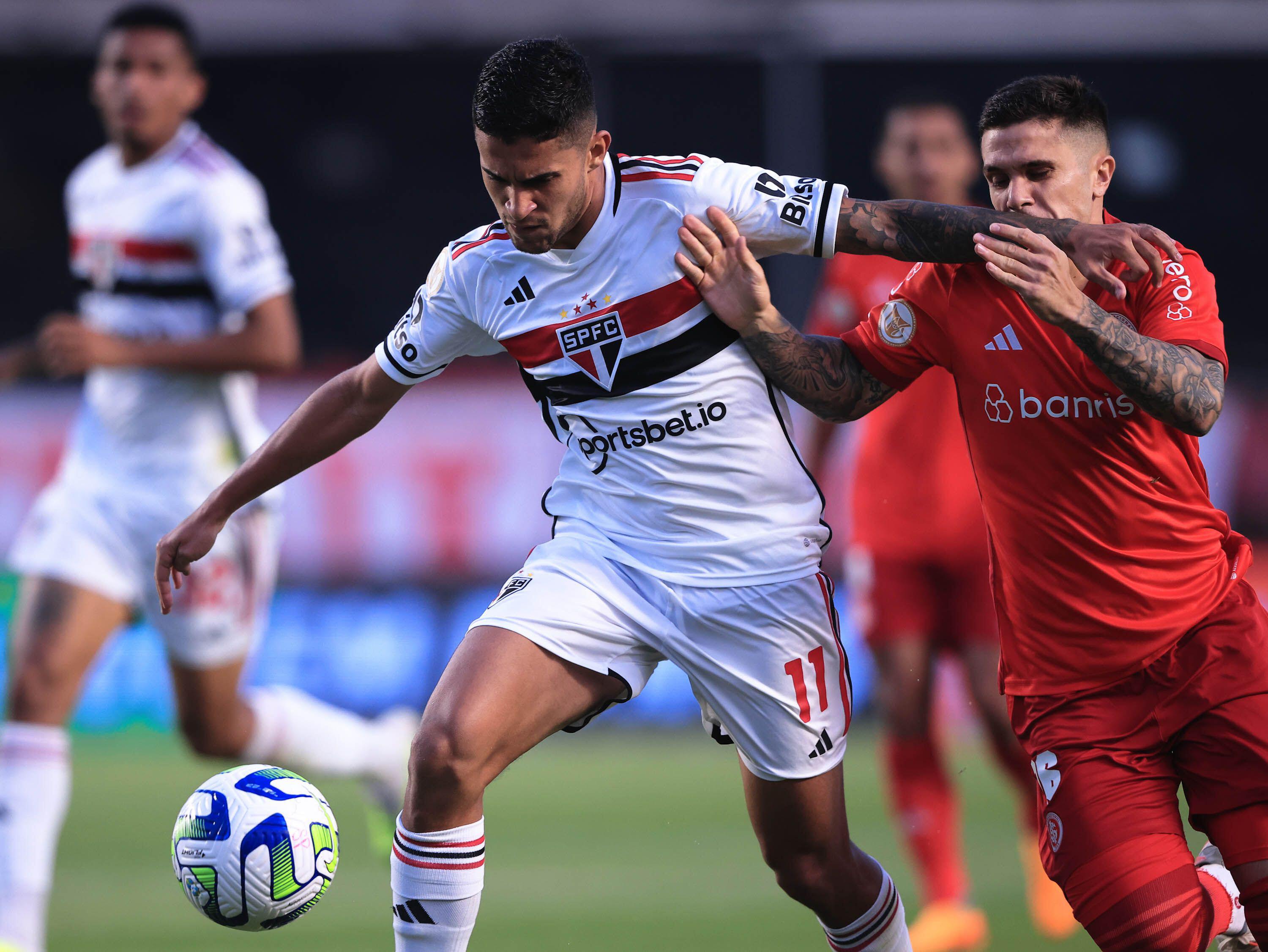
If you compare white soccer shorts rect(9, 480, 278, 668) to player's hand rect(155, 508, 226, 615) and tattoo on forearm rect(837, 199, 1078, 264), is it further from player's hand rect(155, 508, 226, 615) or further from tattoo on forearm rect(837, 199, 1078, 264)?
tattoo on forearm rect(837, 199, 1078, 264)

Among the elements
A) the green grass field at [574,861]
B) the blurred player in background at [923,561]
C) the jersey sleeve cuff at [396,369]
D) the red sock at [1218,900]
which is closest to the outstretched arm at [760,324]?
the jersey sleeve cuff at [396,369]

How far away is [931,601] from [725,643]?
7.77 feet

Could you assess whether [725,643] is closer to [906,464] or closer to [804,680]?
[804,680]

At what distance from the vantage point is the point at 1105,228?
3.39 meters

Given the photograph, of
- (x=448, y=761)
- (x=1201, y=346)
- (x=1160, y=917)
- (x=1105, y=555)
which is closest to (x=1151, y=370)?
(x=1201, y=346)

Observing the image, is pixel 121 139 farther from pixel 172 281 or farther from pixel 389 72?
pixel 389 72

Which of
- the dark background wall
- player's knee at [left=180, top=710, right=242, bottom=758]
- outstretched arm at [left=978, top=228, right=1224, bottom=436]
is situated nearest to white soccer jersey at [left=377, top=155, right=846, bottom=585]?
outstretched arm at [left=978, top=228, right=1224, bottom=436]

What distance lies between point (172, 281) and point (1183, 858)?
403cm

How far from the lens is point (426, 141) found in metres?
13.3

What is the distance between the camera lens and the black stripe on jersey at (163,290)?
5930 mm

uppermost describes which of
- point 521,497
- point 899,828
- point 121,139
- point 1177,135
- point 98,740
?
point 121,139

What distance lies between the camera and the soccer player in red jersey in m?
3.37

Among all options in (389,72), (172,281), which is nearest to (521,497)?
(389,72)

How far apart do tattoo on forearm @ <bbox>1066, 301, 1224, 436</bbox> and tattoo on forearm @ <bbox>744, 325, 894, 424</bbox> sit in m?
0.64
